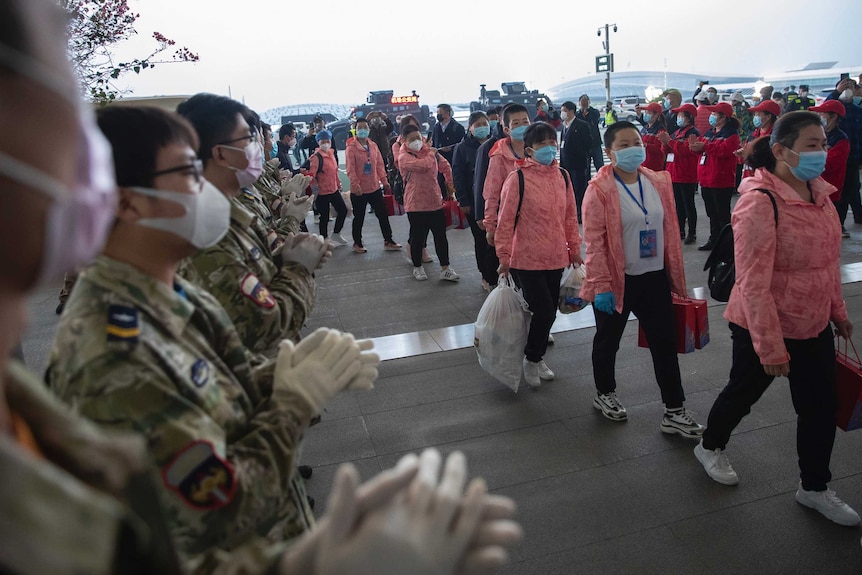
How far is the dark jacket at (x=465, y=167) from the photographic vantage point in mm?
7190

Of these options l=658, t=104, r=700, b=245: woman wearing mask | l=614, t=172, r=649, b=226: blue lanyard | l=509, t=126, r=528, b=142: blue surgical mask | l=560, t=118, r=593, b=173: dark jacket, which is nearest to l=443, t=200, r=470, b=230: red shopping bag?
l=509, t=126, r=528, b=142: blue surgical mask

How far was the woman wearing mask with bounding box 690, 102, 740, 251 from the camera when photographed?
7.94 meters

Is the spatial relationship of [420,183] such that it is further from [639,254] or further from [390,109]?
[390,109]

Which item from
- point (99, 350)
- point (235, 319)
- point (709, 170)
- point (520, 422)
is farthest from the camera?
point (709, 170)

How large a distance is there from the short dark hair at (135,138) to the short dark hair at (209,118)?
52.1 inches

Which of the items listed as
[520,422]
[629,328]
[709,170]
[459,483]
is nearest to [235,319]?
[459,483]

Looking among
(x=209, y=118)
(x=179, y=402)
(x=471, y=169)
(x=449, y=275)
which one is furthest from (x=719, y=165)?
(x=179, y=402)

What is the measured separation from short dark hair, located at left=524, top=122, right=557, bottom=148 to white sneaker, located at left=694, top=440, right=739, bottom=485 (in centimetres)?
223

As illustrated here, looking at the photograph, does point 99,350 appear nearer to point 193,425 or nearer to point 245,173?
point 193,425

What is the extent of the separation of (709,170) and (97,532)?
8494 millimetres

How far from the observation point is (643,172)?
3699 mm

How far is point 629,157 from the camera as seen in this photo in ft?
11.8

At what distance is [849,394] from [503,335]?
1938 mm

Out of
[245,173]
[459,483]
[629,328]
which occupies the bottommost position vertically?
[629,328]
